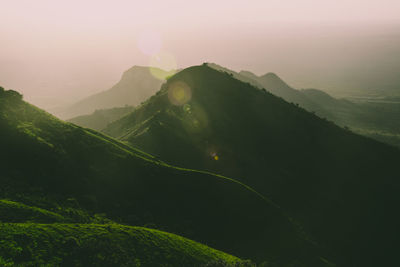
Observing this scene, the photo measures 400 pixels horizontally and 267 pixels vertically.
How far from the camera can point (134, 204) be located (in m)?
30.1

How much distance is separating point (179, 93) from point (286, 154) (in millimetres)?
42363

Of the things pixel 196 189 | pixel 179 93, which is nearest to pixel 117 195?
pixel 196 189

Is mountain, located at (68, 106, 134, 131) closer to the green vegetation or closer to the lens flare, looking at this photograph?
the lens flare

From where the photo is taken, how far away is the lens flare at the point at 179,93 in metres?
78.6

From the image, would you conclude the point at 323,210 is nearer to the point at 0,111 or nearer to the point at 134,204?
the point at 134,204

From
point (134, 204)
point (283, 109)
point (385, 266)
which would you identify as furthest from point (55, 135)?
point (283, 109)

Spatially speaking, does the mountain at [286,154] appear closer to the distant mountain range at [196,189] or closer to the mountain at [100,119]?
the distant mountain range at [196,189]

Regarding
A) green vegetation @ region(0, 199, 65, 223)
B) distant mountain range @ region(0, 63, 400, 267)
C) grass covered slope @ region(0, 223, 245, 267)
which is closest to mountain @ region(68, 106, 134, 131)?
distant mountain range @ region(0, 63, 400, 267)

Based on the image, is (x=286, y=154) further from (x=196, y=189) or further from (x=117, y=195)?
(x=117, y=195)

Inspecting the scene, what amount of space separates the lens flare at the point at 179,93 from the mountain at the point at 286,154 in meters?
0.36

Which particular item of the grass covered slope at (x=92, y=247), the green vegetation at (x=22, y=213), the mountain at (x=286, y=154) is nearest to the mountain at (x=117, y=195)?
the green vegetation at (x=22, y=213)

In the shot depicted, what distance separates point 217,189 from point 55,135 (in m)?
27.0

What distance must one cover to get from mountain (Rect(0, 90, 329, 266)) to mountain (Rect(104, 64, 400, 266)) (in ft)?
49.7

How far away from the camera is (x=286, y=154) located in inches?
2837
